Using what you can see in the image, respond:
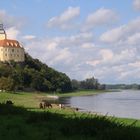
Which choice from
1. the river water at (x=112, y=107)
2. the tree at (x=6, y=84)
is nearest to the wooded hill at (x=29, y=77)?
the tree at (x=6, y=84)

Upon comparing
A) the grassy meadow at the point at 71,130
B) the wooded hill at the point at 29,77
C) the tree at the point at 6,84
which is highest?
the wooded hill at the point at 29,77

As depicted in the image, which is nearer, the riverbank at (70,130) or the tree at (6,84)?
the riverbank at (70,130)

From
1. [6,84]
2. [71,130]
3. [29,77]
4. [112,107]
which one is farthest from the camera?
[29,77]

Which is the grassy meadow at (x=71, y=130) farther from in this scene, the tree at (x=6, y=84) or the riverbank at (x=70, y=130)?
the tree at (x=6, y=84)

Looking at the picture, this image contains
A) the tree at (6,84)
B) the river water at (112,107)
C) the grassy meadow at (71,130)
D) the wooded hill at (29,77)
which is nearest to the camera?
the grassy meadow at (71,130)

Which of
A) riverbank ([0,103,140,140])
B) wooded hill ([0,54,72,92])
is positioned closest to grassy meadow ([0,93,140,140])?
riverbank ([0,103,140,140])

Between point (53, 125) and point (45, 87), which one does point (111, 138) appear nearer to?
point (53, 125)

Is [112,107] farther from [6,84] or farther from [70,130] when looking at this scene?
[70,130]

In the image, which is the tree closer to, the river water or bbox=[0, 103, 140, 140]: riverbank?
the river water

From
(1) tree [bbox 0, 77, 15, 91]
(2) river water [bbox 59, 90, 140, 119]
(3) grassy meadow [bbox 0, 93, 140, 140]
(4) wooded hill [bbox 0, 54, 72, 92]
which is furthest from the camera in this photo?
(4) wooded hill [bbox 0, 54, 72, 92]

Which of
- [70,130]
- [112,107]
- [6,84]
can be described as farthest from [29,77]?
[70,130]

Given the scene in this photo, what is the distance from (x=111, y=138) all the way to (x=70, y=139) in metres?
1.28

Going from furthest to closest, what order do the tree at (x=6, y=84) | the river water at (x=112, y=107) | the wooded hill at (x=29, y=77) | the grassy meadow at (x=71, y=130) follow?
the wooded hill at (x=29, y=77) → the tree at (x=6, y=84) → the river water at (x=112, y=107) → the grassy meadow at (x=71, y=130)

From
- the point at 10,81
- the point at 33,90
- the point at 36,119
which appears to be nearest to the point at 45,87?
the point at 33,90
